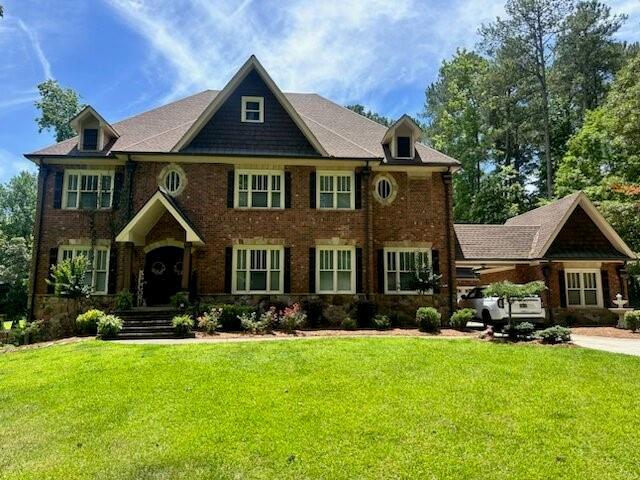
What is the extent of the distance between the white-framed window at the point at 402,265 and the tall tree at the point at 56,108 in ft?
99.7

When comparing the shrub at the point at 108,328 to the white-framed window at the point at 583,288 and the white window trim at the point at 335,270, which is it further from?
the white-framed window at the point at 583,288

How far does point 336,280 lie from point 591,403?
1085 cm

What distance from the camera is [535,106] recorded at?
37.2 m

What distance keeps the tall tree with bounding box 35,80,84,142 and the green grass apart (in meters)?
31.5

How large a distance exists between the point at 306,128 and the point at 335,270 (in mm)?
5780

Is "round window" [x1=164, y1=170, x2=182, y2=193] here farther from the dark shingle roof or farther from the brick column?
the brick column

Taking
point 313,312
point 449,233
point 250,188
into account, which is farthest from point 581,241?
point 250,188

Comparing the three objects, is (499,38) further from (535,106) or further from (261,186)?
(261,186)

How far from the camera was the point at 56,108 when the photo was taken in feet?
119

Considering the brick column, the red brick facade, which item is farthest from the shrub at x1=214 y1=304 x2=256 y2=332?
the red brick facade

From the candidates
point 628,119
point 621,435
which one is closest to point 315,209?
point 621,435

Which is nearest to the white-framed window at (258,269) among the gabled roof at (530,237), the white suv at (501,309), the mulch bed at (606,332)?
the white suv at (501,309)

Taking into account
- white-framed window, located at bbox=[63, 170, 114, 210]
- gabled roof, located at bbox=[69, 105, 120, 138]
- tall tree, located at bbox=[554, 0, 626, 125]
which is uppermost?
tall tree, located at bbox=[554, 0, 626, 125]

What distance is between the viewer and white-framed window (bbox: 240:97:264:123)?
1785 centimetres
